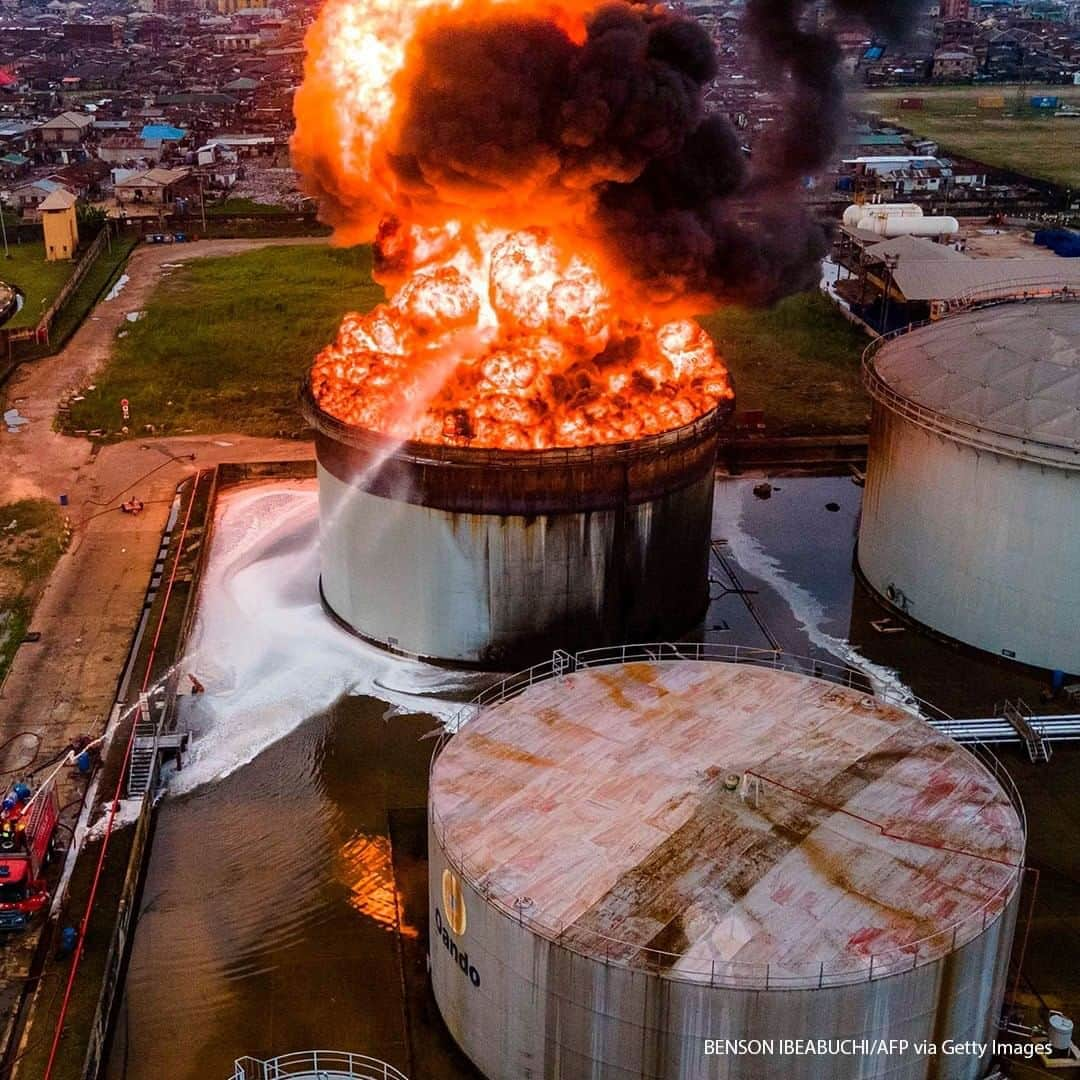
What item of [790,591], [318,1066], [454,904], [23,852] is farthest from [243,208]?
[454,904]

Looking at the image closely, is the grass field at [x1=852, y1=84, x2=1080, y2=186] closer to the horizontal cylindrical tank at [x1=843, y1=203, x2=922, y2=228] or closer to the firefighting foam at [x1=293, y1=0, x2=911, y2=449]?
the horizontal cylindrical tank at [x1=843, y1=203, x2=922, y2=228]

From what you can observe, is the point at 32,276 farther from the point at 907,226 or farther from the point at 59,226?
the point at 907,226

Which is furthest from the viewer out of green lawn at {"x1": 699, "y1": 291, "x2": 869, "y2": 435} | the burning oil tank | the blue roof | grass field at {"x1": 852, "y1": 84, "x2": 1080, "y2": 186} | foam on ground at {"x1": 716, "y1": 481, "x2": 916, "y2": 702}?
the blue roof

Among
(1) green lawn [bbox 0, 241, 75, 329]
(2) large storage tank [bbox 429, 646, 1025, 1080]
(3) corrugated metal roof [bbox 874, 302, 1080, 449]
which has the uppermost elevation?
(3) corrugated metal roof [bbox 874, 302, 1080, 449]

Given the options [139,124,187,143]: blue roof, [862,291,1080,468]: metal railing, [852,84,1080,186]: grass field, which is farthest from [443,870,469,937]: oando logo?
[139,124,187,143]: blue roof

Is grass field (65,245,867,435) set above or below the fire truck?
below

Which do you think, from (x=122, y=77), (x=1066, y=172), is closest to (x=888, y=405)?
(x=1066, y=172)
